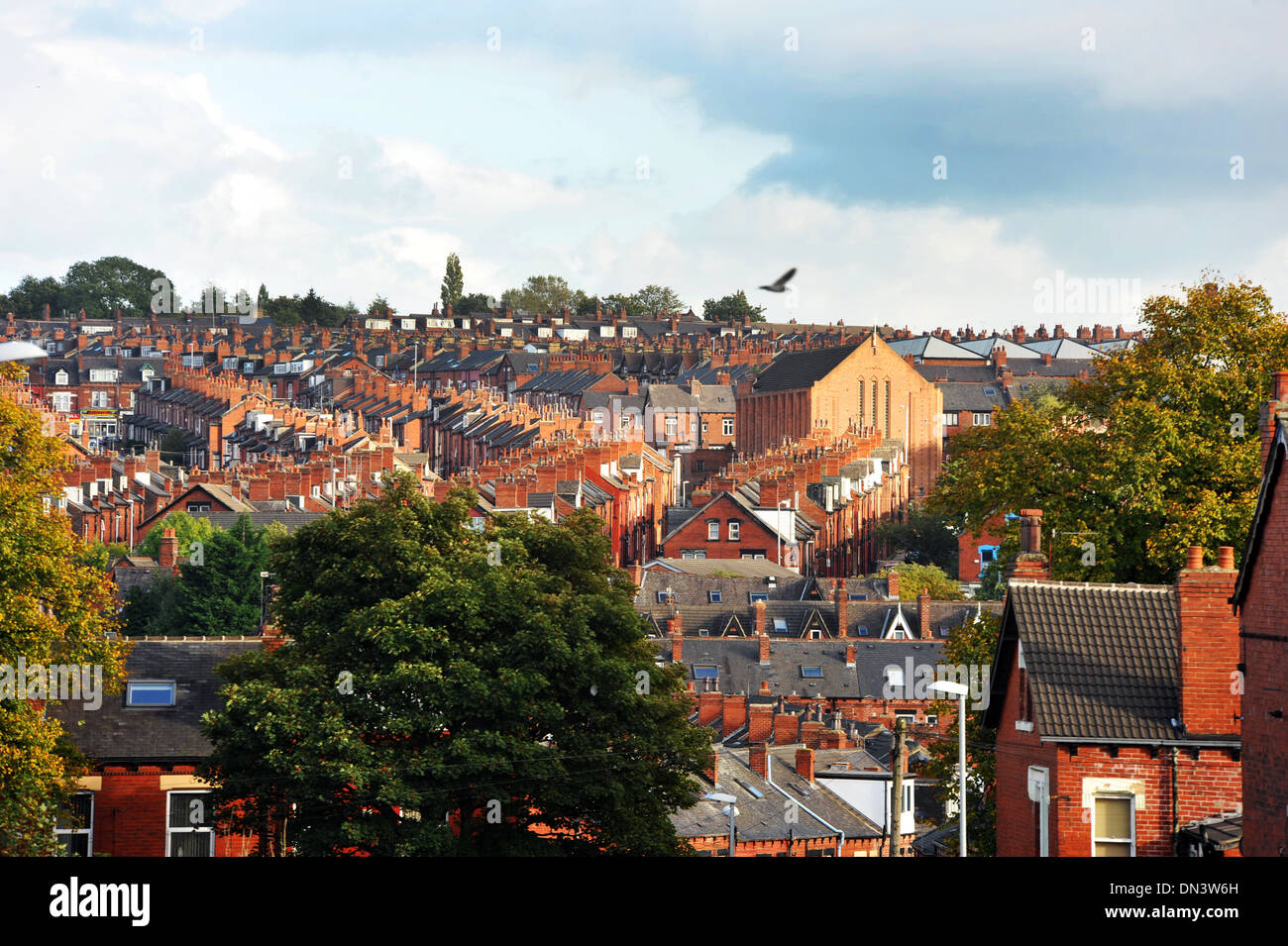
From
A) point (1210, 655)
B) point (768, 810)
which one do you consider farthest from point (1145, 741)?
point (768, 810)

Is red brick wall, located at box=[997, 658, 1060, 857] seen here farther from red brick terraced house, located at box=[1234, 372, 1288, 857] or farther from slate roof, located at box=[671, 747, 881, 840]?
slate roof, located at box=[671, 747, 881, 840]

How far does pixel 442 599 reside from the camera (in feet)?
114

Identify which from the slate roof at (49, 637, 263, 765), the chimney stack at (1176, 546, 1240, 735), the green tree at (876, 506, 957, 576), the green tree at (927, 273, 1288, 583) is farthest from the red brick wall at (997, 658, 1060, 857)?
the green tree at (876, 506, 957, 576)

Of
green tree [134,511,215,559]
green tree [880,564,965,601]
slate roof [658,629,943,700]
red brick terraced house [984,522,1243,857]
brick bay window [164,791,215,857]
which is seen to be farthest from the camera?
green tree [880,564,965,601]

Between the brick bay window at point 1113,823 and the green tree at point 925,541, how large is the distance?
9434 cm

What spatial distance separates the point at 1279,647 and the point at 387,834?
1650cm

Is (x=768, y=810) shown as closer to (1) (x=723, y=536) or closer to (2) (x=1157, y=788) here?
(2) (x=1157, y=788)

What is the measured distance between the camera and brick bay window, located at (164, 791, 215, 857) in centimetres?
3728

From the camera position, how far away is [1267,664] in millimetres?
22906

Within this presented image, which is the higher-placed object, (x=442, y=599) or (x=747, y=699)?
(x=442, y=599)

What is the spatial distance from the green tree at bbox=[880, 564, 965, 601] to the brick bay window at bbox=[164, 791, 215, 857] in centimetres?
6039

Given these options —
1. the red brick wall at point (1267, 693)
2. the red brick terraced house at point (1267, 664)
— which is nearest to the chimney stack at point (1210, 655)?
the red brick terraced house at point (1267, 664)
